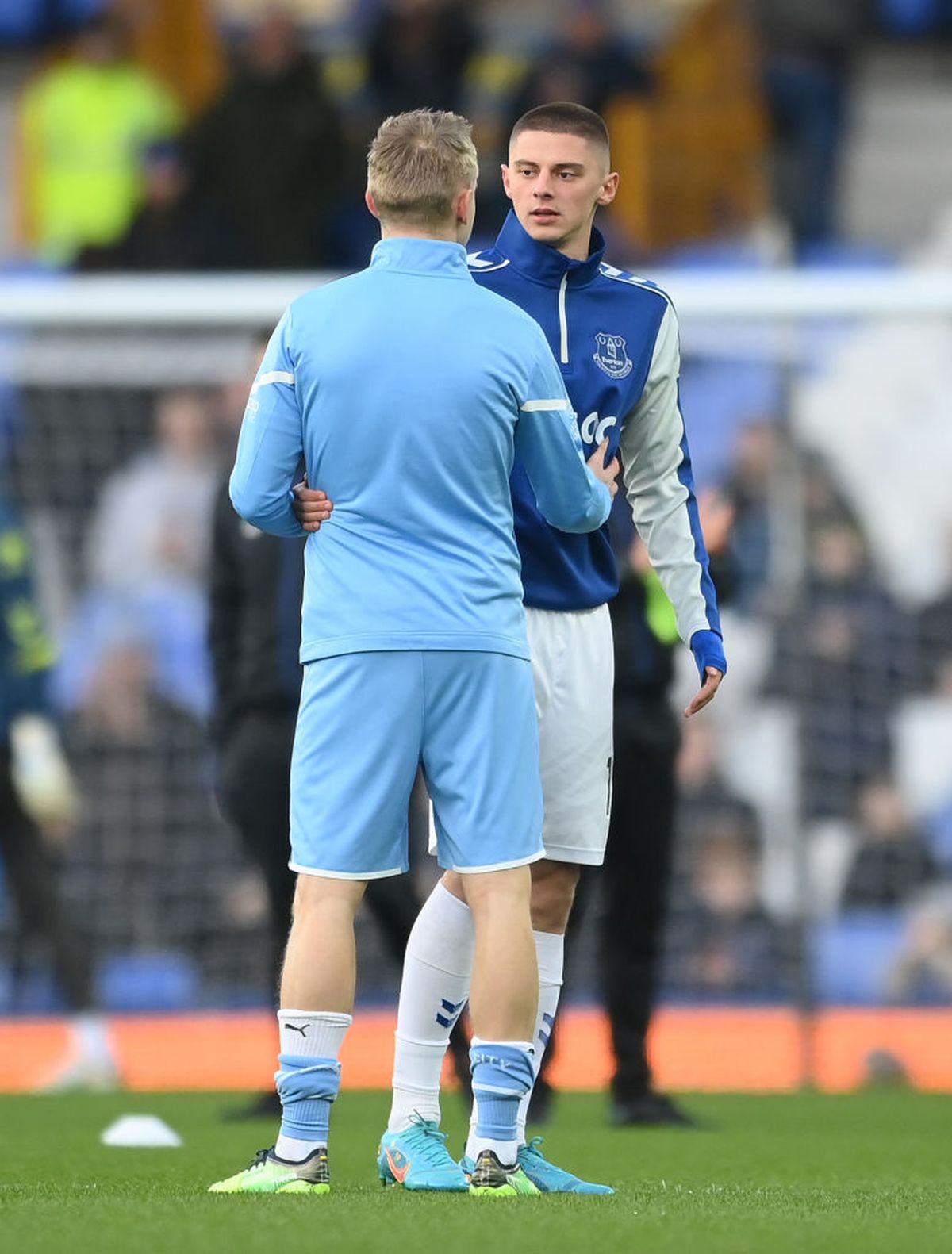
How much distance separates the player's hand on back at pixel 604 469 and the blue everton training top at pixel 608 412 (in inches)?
3.8

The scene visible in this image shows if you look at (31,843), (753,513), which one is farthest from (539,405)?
(753,513)

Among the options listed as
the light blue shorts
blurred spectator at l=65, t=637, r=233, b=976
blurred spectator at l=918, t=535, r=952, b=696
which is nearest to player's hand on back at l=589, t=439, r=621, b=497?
the light blue shorts

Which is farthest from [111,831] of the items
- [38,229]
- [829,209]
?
[829,209]

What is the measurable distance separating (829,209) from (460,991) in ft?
32.5

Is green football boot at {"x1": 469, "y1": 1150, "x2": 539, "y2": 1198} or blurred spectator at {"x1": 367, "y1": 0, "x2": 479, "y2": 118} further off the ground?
blurred spectator at {"x1": 367, "y1": 0, "x2": 479, "y2": 118}

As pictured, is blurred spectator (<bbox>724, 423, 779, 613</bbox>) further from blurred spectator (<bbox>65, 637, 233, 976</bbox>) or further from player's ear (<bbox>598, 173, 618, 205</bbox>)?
player's ear (<bbox>598, 173, 618, 205</bbox>)

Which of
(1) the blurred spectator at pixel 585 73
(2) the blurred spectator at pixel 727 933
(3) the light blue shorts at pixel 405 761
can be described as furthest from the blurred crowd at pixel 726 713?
(3) the light blue shorts at pixel 405 761

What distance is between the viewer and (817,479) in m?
11.0

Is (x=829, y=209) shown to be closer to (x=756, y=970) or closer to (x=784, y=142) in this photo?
(x=784, y=142)

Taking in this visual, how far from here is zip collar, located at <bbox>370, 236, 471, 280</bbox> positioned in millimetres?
4371

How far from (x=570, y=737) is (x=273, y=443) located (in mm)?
804

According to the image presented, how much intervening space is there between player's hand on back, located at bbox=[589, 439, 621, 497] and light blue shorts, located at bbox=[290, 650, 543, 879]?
0.46 metres

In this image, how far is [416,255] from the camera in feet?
14.4

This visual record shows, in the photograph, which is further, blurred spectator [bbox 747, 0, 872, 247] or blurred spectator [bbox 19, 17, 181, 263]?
blurred spectator [bbox 19, 17, 181, 263]
